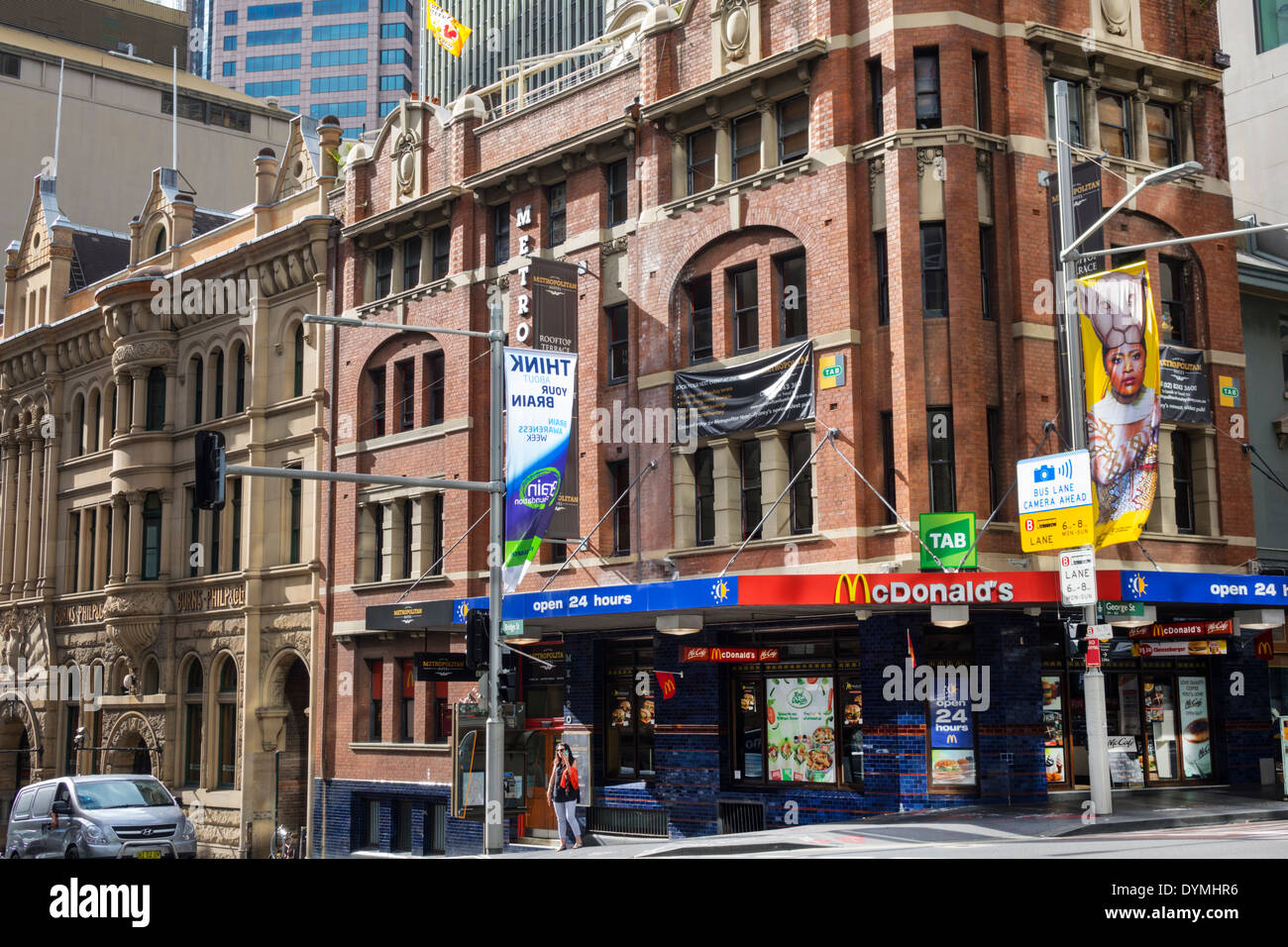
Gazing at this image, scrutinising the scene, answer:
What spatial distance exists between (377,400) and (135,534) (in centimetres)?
1126

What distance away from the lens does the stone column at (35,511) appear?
5031cm

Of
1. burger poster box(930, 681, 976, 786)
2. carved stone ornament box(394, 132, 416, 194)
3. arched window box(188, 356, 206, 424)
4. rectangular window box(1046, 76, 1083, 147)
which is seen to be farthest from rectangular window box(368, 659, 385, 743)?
rectangular window box(1046, 76, 1083, 147)

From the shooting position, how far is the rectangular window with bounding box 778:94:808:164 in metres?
28.2

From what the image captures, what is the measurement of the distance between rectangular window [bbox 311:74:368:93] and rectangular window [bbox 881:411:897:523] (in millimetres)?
107211

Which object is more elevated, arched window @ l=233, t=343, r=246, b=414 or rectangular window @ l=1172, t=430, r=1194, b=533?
arched window @ l=233, t=343, r=246, b=414

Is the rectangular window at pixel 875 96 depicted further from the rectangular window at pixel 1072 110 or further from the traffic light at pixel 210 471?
the traffic light at pixel 210 471

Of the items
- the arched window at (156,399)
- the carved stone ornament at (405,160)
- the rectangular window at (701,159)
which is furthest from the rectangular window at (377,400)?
the rectangular window at (701,159)

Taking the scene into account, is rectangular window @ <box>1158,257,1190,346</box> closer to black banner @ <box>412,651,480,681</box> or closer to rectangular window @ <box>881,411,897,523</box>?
rectangular window @ <box>881,411,897,523</box>

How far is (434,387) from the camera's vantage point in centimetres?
3609

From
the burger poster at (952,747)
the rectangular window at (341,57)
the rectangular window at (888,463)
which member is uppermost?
the rectangular window at (341,57)

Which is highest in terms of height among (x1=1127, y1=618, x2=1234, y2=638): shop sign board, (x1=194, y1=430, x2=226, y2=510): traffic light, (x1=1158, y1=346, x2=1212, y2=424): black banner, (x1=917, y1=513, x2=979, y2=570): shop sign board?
(x1=1158, y1=346, x2=1212, y2=424): black banner

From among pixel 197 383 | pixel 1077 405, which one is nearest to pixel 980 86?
pixel 1077 405

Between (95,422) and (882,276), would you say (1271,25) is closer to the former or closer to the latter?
(882,276)

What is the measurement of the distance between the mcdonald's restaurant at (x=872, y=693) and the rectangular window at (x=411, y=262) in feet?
34.7
